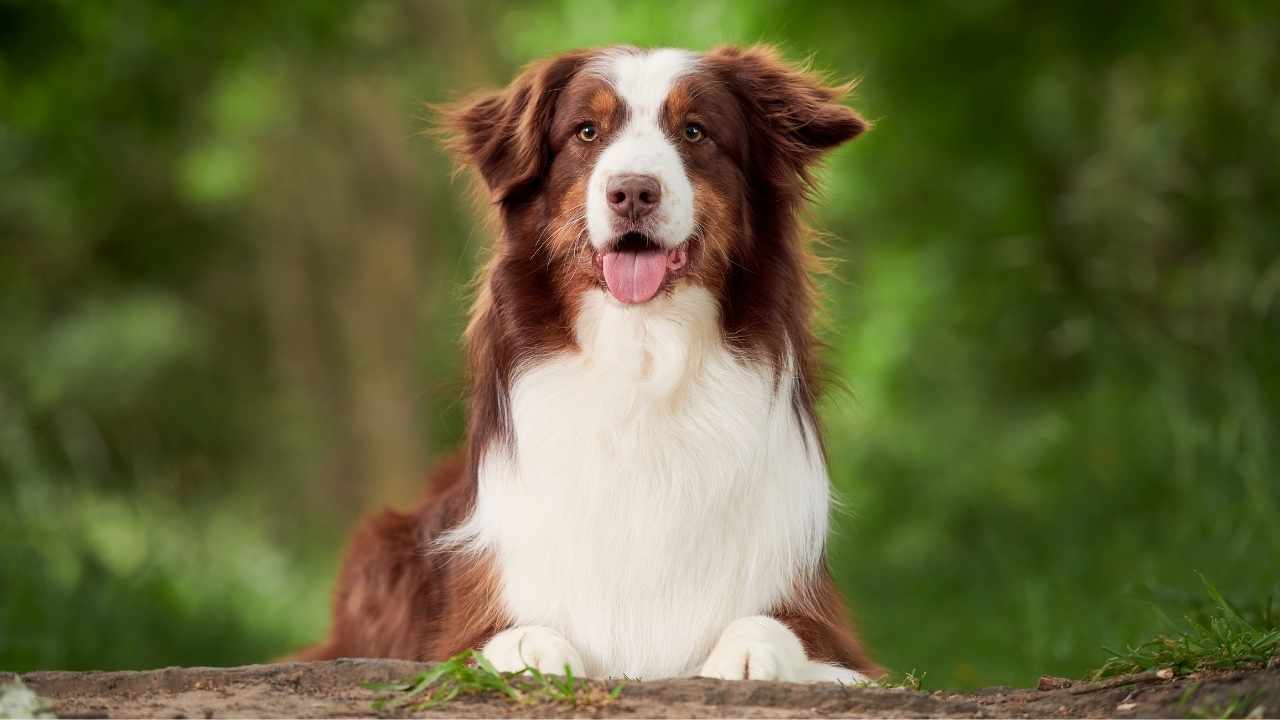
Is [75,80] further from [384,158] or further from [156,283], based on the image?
[156,283]

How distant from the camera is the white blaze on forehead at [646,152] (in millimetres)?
4645

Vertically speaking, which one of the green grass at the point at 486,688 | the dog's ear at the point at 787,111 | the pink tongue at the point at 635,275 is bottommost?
the green grass at the point at 486,688

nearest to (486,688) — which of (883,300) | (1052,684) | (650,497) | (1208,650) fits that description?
(650,497)

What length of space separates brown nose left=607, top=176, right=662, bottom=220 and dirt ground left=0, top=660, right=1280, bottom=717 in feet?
4.66

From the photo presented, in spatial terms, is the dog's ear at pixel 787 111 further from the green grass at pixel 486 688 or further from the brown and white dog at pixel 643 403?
the green grass at pixel 486 688

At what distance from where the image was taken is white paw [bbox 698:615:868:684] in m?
4.36

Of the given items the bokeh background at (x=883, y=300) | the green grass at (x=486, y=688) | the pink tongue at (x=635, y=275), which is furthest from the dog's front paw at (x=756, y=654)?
the bokeh background at (x=883, y=300)

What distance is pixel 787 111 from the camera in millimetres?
5250

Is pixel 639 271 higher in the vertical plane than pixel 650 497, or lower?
higher

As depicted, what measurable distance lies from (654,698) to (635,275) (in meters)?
1.45

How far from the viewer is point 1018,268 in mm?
11789

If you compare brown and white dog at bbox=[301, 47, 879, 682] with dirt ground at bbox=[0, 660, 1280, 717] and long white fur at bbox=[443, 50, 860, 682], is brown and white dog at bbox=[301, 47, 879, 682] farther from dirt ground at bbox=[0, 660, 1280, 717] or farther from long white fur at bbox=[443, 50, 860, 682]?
dirt ground at bbox=[0, 660, 1280, 717]

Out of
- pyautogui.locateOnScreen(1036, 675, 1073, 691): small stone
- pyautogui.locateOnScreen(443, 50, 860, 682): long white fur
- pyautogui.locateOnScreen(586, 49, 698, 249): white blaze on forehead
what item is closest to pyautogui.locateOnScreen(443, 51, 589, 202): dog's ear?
pyautogui.locateOnScreen(586, 49, 698, 249): white blaze on forehead

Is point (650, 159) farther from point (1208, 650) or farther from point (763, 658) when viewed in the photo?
point (1208, 650)
